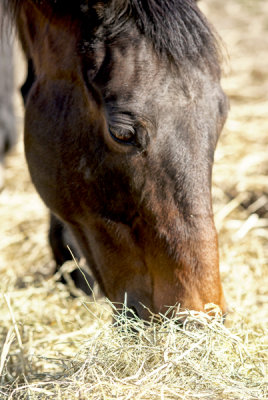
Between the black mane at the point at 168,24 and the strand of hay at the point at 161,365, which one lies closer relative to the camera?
the strand of hay at the point at 161,365

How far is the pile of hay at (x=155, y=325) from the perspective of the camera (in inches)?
53.5

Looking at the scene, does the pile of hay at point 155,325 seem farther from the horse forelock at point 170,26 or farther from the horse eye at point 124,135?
the horse eye at point 124,135

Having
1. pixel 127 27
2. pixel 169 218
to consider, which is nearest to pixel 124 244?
pixel 169 218

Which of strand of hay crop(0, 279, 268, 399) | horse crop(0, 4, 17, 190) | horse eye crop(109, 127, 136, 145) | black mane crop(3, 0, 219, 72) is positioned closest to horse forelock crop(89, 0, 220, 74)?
black mane crop(3, 0, 219, 72)

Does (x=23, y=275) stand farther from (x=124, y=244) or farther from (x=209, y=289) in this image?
(x=209, y=289)

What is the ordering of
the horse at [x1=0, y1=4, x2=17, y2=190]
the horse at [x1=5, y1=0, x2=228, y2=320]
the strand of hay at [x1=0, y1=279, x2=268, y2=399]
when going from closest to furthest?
the strand of hay at [x1=0, y1=279, x2=268, y2=399], the horse at [x1=5, y1=0, x2=228, y2=320], the horse at [x1=0, y1=4, x2=17, y2=190]

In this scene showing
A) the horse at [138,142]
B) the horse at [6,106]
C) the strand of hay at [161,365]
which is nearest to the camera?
the strand of hay at [161,365]

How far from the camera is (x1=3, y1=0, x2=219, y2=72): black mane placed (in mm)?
1690

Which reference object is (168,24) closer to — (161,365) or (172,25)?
(172,25)

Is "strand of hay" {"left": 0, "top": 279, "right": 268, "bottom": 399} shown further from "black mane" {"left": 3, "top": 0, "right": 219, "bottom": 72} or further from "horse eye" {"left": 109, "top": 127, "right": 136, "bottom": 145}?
"black mane" {"left": 3, "top": 0, "right": 219, "bottom": 72}

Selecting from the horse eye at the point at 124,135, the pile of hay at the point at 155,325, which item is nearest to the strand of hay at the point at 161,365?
the pile of hay at the point at 155,325

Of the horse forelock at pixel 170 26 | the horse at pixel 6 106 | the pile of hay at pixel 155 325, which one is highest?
the horse forelock at pixel 170 26

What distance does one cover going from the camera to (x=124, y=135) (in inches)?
64.4

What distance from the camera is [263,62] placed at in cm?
567
